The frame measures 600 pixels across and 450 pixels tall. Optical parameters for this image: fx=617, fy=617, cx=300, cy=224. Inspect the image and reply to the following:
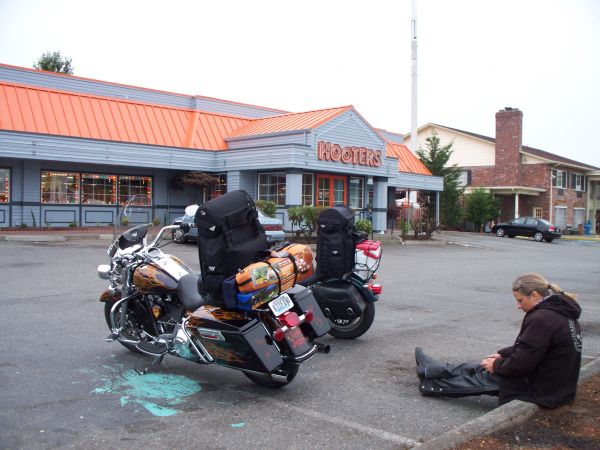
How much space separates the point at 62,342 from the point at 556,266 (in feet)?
50.3

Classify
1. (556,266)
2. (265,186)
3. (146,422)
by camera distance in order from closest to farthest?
(146,422) → (556,266) → (265,186)

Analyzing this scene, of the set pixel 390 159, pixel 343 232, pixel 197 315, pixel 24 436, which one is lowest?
pixel 24 436

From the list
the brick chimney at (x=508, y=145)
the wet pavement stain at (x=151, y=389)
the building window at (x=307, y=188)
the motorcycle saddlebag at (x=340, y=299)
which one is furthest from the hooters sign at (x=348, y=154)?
the wet pavement stain at (x=151, y=389)

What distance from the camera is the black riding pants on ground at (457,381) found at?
4.94 m

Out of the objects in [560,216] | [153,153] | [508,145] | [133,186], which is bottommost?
[560,216]

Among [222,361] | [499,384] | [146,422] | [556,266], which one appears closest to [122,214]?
[222,361]

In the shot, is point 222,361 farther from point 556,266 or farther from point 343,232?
point 556,266

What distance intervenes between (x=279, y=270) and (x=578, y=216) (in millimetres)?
50911

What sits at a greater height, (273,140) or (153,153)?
(273,140)

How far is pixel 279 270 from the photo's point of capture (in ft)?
16.8

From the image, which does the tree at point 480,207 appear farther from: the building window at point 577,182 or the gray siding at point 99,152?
the gray siding at point 99,152

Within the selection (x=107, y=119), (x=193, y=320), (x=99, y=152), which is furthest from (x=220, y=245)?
(x=107, y=119)

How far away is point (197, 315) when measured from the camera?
17.3ft

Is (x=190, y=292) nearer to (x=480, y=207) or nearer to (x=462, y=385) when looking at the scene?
(x=462, y=385)
